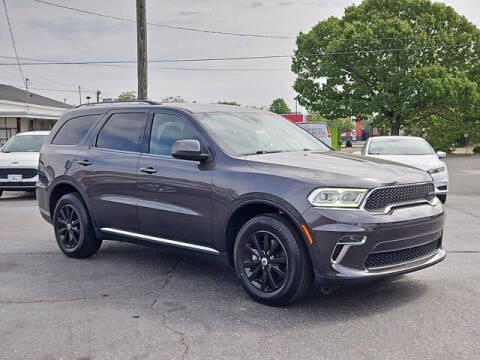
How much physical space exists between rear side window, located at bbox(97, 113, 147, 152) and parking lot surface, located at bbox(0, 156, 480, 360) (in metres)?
1.38

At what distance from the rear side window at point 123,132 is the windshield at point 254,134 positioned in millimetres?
845

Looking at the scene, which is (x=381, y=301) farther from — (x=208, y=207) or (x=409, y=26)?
(x=409, y=26)

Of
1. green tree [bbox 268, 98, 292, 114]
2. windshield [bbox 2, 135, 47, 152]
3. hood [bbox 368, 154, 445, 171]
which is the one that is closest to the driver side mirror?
hood [bbox 368, 154, 445, 171]

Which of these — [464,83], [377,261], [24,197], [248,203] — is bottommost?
[24,197]

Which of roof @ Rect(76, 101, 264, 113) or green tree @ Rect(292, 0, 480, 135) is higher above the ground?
green tree @ Rect(292, 0, 480, 135)

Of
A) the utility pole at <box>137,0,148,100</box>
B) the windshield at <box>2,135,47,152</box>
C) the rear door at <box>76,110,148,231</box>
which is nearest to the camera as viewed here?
the rear door at <box>76,110,148,231</box>

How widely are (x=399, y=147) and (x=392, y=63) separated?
30185 mm

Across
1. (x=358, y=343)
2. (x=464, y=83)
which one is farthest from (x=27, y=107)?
(x=358, y=343)

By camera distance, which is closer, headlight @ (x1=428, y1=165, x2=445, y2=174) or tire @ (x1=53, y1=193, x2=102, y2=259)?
tire @ (x1=53, y1=193, x2=102, y2=259)

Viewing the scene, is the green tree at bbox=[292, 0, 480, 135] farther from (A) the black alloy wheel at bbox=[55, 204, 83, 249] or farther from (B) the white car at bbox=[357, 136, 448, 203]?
(A) the black alloy wheel at bbox=[55, 204, 83, 249]

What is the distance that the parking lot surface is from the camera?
13.1 feet

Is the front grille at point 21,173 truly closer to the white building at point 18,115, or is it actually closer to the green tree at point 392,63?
the white building at point 18,115

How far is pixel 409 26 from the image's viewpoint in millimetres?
42031

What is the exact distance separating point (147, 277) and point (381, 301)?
7.97 ft
